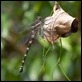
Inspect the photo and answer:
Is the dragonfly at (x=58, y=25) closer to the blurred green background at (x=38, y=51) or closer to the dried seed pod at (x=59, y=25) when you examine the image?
the dried seed pod at (x=59, y=25)

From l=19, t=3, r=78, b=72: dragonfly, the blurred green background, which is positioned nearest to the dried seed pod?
l=19, t=3, r=78, b=72: dragonfly

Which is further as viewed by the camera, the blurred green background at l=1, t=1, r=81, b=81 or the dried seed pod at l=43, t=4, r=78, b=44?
the blurred green background at l=1, t=1, r=81, b=81

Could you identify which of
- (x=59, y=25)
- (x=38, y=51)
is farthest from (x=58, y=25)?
(x=38, y=51)

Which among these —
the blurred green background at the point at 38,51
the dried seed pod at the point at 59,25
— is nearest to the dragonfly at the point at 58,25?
the dried seed pod at the point at 59,25

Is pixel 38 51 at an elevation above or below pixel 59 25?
below

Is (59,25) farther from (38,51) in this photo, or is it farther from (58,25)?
(38,51)

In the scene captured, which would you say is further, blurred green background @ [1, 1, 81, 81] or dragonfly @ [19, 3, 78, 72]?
blurred green background @ [1, 1, 81, 81]

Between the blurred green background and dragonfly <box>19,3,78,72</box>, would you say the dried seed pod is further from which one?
the blurred green background
